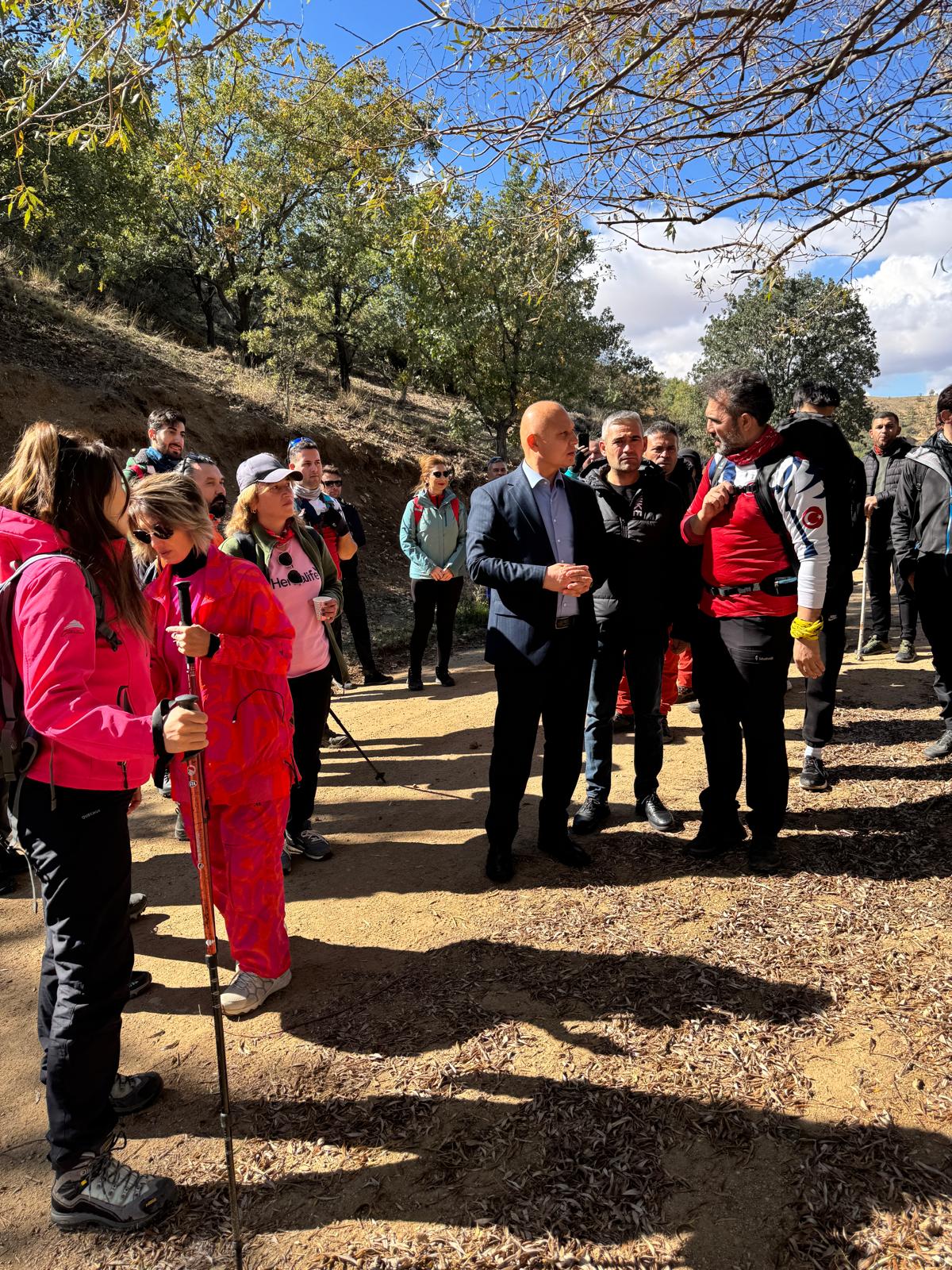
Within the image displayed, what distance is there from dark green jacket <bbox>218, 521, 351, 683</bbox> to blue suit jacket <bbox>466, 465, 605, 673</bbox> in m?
1.00

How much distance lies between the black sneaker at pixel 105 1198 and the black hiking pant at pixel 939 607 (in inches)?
205

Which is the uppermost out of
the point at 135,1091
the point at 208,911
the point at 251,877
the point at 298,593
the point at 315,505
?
the point at 315,505

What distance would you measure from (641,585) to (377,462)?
15.3 m

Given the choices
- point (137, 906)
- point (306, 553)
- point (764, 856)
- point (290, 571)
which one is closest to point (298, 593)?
point (290, 571)

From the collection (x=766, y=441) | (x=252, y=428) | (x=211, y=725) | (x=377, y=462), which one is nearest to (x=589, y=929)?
(x=211, y=725)

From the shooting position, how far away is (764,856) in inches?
155

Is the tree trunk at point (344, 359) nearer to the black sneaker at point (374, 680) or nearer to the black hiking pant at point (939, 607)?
the black sneaker at point (374, 680)

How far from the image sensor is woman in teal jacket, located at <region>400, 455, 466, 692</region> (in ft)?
25.2

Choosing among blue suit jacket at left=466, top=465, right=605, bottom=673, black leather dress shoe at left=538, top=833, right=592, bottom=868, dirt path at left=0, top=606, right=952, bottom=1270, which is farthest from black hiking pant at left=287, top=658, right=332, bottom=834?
black leather dress shoe at left=538, top=833, right=592, bottom=868

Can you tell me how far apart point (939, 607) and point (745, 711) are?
218 cm

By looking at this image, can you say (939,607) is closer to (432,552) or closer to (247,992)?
(432,552)

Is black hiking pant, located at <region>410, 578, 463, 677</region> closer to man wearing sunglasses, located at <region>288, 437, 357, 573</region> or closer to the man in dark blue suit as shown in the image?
man wearing sunglasses, located at <region>288, 437, 357, 573</region>

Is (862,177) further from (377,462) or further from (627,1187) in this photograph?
(377,462)

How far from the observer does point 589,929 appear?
3.52 meters
